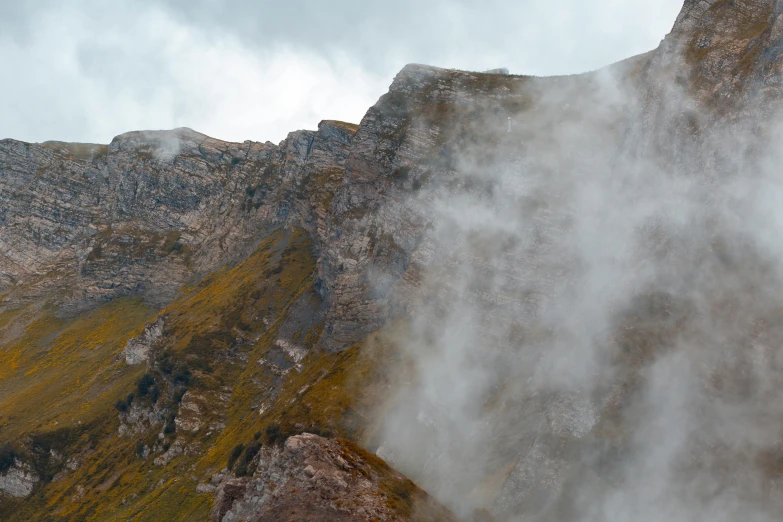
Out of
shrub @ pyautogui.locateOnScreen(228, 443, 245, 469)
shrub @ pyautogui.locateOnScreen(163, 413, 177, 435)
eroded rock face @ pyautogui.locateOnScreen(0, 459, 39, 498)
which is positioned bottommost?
eroded rock face @ pyautogui.locateOnScreen(0, 459, 39, 498)

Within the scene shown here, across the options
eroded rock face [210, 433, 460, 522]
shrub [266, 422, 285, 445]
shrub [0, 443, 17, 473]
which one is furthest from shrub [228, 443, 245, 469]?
shrub [0, 443, 17, 473]

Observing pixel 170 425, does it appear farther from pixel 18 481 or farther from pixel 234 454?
pixel 18 481

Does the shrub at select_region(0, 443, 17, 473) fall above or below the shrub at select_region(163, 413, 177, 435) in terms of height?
below

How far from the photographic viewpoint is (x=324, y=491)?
254 ft

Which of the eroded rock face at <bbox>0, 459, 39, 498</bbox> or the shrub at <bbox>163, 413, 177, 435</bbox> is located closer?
the eroded rock face at <bbox>0, 459, 39, 498</bbox>

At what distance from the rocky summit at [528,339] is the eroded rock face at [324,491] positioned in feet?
1.09

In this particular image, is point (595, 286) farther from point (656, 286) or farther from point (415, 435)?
point (415, 435)

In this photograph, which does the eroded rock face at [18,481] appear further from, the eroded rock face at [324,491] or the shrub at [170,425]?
the eroded rock face at [324,491]

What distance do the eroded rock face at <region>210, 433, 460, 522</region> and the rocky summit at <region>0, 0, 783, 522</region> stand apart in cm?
33

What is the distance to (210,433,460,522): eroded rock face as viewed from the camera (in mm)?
75688

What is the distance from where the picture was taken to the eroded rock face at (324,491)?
248ft

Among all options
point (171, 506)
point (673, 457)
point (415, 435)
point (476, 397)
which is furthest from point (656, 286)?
point (171, 506)

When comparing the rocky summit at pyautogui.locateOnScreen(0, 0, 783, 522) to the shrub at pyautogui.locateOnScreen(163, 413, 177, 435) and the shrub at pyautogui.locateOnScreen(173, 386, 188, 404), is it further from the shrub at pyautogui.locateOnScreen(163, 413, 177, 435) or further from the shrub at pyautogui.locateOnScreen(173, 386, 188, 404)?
the shrub at pyautogui.locateOnScreen(173, 386, 188, 404)

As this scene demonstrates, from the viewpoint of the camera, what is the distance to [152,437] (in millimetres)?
189500
